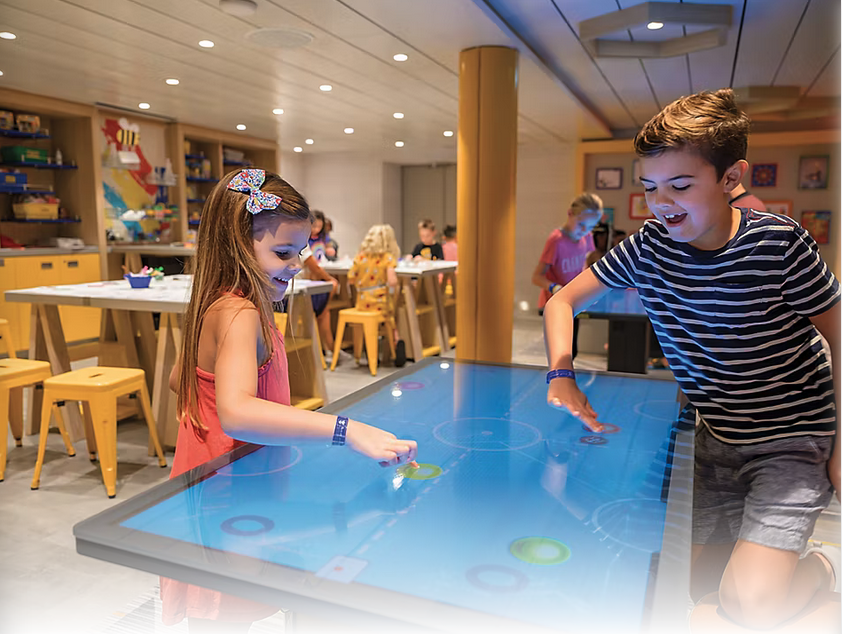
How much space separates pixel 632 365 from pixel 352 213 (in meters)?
8.24

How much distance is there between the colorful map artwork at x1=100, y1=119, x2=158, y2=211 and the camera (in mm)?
7359

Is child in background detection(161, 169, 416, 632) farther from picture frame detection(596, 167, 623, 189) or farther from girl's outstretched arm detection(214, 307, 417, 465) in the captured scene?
picture frame detection(596, 167, 623, 189)

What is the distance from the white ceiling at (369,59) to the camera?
3.95 m

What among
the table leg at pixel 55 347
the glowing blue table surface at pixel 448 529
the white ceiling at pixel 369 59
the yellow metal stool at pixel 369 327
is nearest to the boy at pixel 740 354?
the glowing blue table surface at pixel 448 529

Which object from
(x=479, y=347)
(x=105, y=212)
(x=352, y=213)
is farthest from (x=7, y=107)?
(x=352, y=213)

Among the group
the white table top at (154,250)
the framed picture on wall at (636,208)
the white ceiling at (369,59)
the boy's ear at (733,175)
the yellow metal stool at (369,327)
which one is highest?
the white ceiling at (369,59)

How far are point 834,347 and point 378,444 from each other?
32.8 inches

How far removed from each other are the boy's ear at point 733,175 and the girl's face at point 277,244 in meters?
0.86

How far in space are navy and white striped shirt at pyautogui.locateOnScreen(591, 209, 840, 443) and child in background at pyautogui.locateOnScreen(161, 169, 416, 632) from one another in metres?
0.70

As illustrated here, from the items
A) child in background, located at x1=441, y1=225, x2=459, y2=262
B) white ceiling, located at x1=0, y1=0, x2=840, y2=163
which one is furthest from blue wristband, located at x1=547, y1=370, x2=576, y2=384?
child in background, located at x1=441, y1=225, x2=459, y2=262

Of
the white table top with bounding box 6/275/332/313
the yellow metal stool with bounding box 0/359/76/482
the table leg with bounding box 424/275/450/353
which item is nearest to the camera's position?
the yellow metal stool with bounding box 0/359/76/482

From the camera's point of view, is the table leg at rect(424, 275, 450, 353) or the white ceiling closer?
the white ceiling

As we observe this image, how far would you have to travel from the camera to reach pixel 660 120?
4.26 ft

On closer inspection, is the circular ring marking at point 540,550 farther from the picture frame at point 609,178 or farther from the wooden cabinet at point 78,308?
the picture frame at point 609,178
